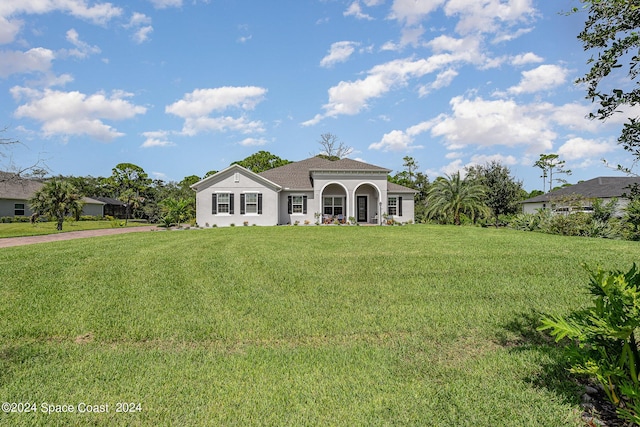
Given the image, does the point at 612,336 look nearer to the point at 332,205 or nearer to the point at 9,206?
the point at 332,205

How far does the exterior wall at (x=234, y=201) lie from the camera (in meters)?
24.7

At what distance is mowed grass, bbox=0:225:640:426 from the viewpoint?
3336 mm

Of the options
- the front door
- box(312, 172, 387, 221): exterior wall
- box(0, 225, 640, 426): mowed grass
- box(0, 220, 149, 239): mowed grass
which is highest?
box(312, 172, 387, 221): exterior wall

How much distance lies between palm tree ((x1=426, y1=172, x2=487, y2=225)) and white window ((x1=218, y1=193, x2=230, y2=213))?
54.1 feet

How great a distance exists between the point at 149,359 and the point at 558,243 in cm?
1356

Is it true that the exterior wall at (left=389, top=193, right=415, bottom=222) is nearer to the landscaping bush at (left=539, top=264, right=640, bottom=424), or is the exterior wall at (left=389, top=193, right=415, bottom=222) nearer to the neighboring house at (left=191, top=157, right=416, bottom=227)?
the neighboring house at (left=191, top=157, right=416, bottom=227)

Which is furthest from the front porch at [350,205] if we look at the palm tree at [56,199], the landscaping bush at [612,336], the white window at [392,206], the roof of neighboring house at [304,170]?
the landscaping bush at [612,336]

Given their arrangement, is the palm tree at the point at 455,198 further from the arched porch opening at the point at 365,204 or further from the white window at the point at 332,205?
the white window at the point at 332,205

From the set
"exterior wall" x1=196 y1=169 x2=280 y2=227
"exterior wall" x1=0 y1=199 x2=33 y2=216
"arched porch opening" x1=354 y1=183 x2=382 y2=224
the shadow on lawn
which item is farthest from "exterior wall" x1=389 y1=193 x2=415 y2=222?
"exterior wall" x1=0 y1=199 x2=33 y2=216

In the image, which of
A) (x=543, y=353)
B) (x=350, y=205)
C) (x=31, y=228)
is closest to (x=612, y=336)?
(x=543, y=353)

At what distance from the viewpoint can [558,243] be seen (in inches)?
483

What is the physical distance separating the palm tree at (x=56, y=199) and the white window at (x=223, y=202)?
13.0 metres

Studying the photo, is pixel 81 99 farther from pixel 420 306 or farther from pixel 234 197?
pixel 420 306

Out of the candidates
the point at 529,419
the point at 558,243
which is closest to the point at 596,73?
the point at 529,419
